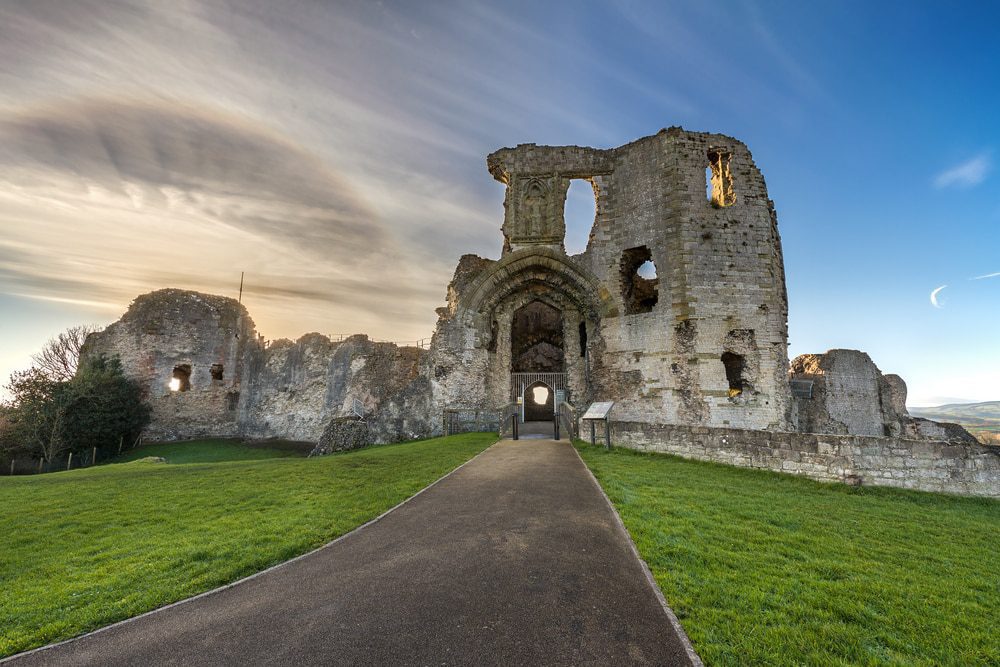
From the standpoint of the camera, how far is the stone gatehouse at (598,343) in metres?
16.0

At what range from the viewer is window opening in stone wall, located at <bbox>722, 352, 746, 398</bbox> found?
1589cm

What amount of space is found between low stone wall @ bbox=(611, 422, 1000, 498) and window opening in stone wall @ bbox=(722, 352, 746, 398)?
632 cm

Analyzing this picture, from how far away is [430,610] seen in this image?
3.48m

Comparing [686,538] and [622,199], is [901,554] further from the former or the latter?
[622,199]

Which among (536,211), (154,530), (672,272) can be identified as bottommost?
(154,530)

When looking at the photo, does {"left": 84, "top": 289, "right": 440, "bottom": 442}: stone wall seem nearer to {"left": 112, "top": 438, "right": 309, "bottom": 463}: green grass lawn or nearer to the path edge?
{"left": 112, "top": 438, "right": 309, "bottom": 463}: green grass lawn

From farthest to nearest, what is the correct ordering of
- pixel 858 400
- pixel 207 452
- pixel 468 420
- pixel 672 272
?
1. pixel 207 452
2. pixel 858 400
3. pixel 468 420
4. pixel 672 272

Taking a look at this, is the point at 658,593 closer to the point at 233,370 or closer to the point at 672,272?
the point at 672,272

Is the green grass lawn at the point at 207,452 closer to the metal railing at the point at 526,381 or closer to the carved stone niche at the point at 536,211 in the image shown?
the metal railing at the point at 526,381

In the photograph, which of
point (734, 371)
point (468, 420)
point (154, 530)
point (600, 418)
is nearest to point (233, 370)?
point (468, 420)

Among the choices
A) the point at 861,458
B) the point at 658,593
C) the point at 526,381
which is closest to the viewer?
the point at 658,593

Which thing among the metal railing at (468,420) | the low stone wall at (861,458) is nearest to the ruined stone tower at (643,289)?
the metal railing at (468,420)

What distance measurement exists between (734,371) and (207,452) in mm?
25446

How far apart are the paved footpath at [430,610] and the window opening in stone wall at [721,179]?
1647cm
